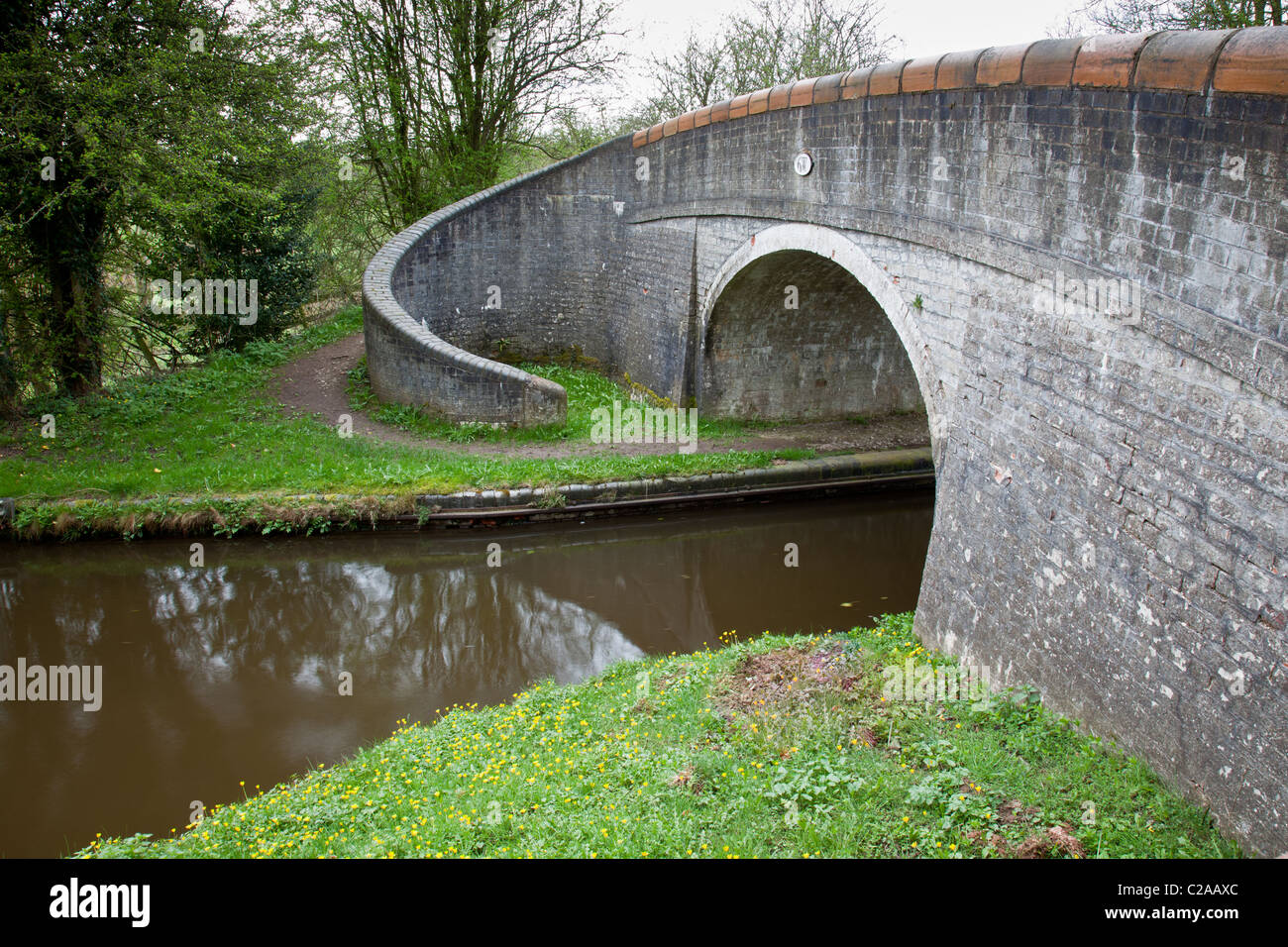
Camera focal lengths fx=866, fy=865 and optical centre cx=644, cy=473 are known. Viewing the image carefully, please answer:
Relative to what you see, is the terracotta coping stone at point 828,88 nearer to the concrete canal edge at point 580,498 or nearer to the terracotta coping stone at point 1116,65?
the terracotta coping stone at point 1116,65

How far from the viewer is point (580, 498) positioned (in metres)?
9.65

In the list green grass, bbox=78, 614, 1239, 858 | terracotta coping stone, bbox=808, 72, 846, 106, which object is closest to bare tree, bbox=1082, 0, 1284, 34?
terracotta coping stone, bbox=808, 72, 846, 106

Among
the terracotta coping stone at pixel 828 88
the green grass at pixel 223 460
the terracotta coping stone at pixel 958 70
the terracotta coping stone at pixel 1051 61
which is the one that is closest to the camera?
the terracotta coping stone at pixel 1051 61

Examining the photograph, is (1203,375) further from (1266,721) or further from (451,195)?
(451,195)

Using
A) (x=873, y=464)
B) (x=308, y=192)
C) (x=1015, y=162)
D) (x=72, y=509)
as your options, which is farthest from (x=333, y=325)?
(x=1015, y=162)

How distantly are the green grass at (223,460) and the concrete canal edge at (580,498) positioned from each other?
125 mm

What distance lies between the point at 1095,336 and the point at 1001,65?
2041 mm

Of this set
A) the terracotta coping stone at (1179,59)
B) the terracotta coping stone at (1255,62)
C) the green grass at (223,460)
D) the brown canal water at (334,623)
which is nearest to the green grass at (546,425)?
the green grass at (223,460)

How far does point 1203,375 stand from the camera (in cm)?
400

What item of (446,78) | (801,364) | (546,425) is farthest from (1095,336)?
(446,78)

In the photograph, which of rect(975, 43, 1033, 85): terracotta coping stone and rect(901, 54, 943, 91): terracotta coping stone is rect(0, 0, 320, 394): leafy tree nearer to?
rect(901, 54, 943, 91): terracotta coping stone

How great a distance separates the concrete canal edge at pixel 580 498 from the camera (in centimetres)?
895

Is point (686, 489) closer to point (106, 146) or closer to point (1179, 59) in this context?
point (1179, 59)

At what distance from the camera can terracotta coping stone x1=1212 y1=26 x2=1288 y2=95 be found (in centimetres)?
354
